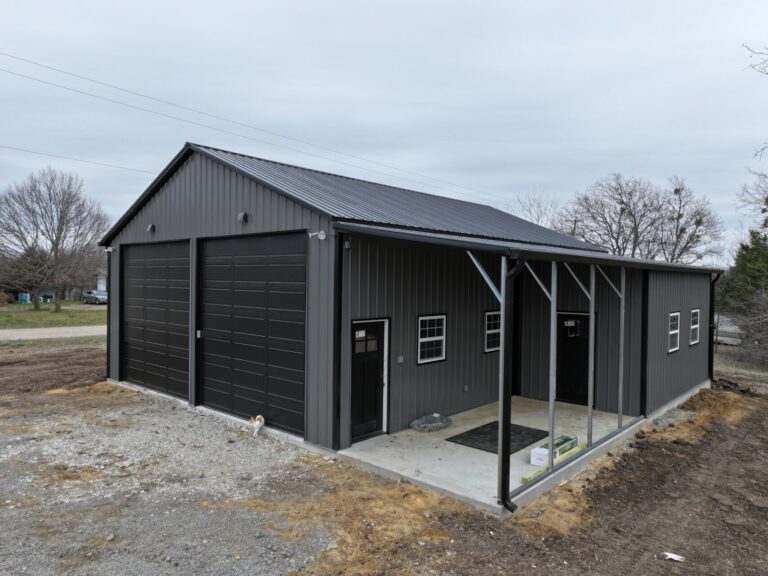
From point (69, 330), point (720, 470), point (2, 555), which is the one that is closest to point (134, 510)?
point (2, 555)

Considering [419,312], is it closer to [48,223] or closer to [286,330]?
[286,330]

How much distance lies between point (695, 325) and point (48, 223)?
33513 millimetres

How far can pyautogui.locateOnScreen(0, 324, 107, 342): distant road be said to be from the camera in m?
20.4

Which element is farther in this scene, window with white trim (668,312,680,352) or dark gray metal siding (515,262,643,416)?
window with white trim (668,312,680,352)

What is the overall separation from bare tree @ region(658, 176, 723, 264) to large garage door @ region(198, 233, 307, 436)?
1180 inches

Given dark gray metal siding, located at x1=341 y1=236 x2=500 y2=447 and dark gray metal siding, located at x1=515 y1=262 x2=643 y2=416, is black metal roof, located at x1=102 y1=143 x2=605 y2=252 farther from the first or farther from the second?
dark gray metal siding, located at x1=515 y1=262 x2=643 y2=416

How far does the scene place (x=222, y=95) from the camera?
70.0ft

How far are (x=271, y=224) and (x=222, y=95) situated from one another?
1563cm

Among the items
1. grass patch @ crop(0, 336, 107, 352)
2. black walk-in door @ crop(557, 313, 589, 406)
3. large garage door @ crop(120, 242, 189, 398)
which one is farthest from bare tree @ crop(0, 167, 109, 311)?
black walk-in door @ crop(557, 313, 589, 406)

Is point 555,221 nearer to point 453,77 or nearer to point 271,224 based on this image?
point 453,77

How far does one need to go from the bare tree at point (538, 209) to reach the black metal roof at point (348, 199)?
26.8m

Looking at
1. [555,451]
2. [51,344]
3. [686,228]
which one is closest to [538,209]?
[686,228]

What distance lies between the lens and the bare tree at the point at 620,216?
32531mm

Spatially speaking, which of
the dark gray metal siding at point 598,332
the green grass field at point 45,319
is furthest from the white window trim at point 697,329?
the green grass field at point 45,319
